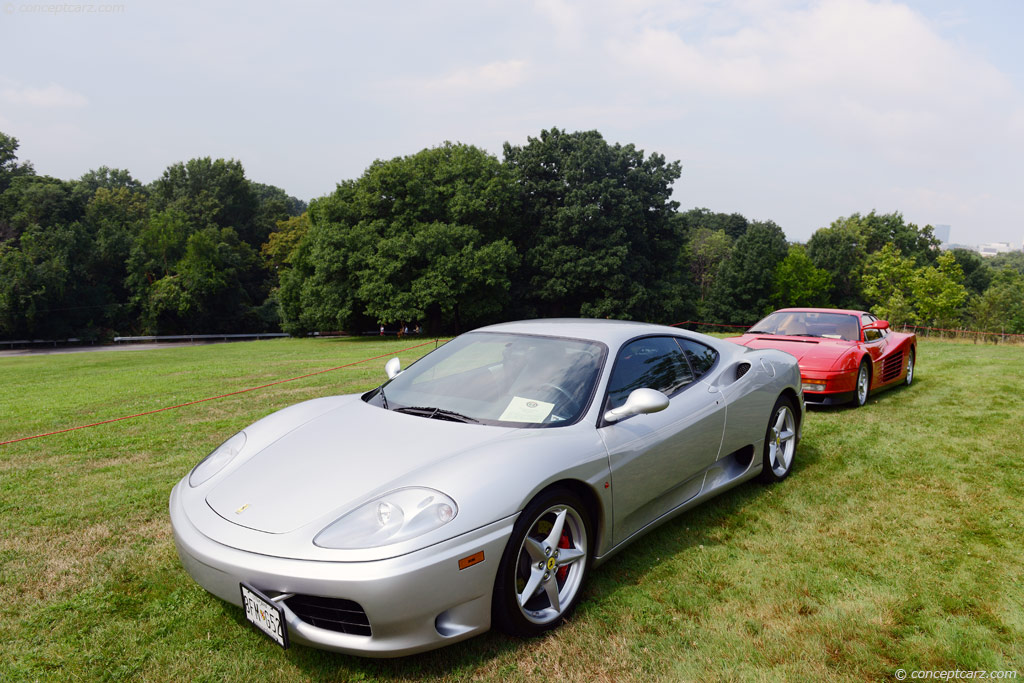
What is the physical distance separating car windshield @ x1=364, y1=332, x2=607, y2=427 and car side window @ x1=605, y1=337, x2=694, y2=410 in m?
0.14

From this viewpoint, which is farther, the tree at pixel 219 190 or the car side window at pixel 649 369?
the tree at pixel 219 190

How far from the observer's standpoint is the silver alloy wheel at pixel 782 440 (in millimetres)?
4578

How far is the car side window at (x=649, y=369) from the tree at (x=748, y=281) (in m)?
55.2

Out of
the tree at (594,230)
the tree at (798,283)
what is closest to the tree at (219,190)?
the tree at (594,230)

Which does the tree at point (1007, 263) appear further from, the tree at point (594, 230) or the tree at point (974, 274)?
the tree at point (594, 230)

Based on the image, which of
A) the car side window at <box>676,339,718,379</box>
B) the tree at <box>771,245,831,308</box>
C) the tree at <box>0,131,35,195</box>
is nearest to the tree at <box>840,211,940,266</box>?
the tree at <box>771,245,831,308</box>

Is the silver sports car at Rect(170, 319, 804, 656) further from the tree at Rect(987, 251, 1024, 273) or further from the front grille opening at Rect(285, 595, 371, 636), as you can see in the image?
the tree at Rect(987, 251, 1024, 273)

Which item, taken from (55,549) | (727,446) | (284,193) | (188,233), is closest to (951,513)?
(727,446)

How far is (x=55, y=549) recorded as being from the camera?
352 cm

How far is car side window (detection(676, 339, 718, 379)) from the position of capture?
13.3 feet

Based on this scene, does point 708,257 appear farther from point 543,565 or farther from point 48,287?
point 543,565

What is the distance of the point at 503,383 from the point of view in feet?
11.1

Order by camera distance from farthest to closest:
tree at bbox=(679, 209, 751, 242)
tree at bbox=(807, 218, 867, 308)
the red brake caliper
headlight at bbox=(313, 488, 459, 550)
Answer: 1. tree at bbox=(679, 209, 751, 242)
2. tree at bbox=(807, 218, 867, 308)
3. the red brake caliper
4. headlight at bbox=(313, 488, 459, 550)

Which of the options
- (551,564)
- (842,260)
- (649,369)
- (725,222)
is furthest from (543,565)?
(725,222)
